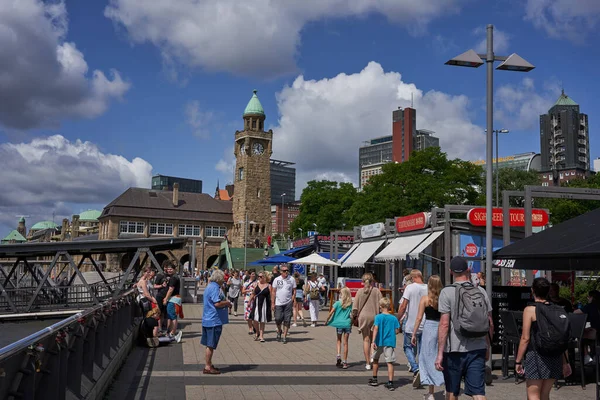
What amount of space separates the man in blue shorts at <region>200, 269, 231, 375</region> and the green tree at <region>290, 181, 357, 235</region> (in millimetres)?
60083

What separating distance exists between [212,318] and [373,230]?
Result: 55.4 ft

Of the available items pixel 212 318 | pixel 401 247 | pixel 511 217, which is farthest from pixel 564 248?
pixel 401 247

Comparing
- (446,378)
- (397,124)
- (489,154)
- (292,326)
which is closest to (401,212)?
(292,326)

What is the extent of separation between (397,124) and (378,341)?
165m

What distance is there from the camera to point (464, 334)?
249 inches

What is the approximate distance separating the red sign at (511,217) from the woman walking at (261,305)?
255 inches

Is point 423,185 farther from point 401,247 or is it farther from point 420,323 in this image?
point 420,323

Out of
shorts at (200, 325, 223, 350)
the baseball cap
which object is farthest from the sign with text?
the baseball cap

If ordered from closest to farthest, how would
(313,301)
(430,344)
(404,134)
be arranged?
(430,344) < (313,301) < (404,134)

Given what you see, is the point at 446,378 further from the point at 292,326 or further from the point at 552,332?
the point at 292,326

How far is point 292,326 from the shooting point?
2158cm

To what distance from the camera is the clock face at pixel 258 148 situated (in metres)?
99.3

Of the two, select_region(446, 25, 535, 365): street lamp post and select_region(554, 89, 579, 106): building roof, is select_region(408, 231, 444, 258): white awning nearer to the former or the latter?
select_region(446, 25, 535, 365): street lamp post

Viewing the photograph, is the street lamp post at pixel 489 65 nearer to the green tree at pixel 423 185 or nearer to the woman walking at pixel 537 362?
the woman walking at pixel 537 362
